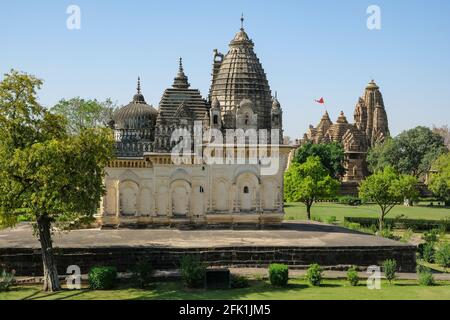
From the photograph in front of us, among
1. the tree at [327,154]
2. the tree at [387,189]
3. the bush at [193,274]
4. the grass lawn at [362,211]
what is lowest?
the bush at [193,274]

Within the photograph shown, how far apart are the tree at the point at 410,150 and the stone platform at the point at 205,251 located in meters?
42.1

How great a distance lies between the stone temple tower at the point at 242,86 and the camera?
34.2 meters

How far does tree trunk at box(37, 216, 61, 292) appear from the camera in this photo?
67.3ft

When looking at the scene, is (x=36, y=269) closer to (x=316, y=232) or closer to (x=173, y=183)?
(x=173, y=183)

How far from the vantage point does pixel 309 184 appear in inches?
1706

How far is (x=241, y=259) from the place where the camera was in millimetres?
24797

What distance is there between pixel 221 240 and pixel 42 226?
9.35m

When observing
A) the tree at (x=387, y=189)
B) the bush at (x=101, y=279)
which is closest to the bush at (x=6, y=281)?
the bush at (x=101, y=279)

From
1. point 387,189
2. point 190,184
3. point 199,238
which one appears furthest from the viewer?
point 387,189

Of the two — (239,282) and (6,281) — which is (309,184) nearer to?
(239,282)

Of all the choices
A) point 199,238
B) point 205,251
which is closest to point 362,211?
point 199,238

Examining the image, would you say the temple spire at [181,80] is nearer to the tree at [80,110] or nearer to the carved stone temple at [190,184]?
the carved stone temple at [190,184]

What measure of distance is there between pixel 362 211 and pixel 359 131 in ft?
98.1
